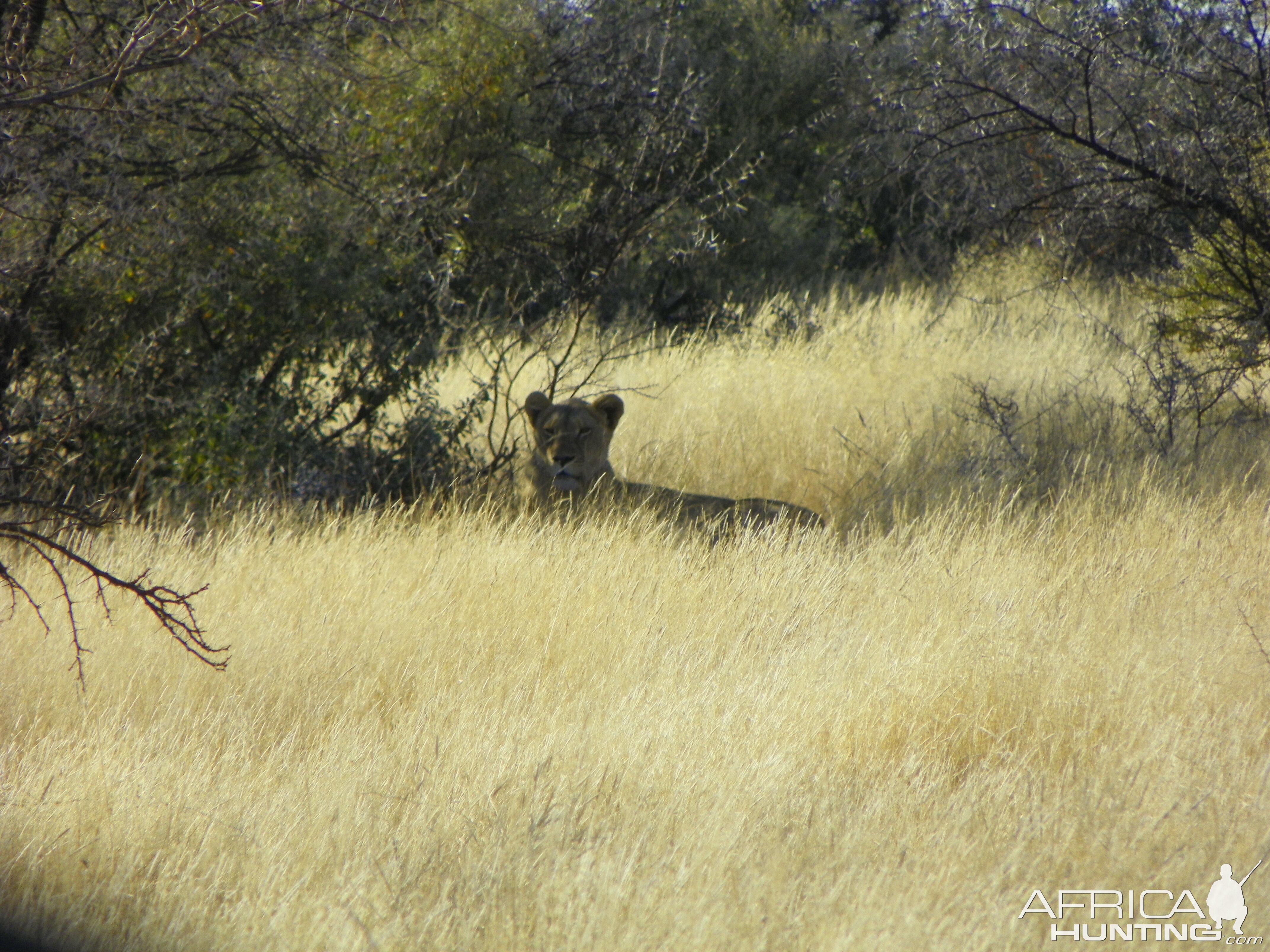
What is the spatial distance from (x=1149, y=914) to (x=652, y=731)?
1.51 m

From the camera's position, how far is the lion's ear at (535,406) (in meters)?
6.68

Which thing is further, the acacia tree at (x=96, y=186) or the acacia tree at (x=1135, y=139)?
the acacia tree at (x=1135, y=139)

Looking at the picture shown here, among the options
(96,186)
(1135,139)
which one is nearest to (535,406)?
(96,186)

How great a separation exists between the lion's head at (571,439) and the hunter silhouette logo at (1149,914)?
3.92 m

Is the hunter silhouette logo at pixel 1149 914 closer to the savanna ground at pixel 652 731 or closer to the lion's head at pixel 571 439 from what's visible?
the savanna ground at pixel 652 731

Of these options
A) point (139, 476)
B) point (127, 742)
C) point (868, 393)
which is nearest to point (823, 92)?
point (868, 393)

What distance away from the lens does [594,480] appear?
6.66 metres

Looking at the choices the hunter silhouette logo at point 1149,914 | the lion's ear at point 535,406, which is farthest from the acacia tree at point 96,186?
the hunter silhouette logo at point 1149,914

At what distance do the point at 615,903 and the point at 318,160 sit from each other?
4.91 meters

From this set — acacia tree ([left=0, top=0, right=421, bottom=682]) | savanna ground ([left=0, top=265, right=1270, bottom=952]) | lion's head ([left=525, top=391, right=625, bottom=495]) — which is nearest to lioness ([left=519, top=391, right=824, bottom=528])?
lion's head ([left=525, top=391, right=625, bottom=495])

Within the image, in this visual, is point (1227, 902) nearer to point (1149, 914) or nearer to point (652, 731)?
point (1149, 914)

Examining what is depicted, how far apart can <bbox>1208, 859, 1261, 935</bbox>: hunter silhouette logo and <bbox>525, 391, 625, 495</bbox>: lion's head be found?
4.06m

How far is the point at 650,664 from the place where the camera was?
443 cm

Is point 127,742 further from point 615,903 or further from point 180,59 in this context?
point 180,59
